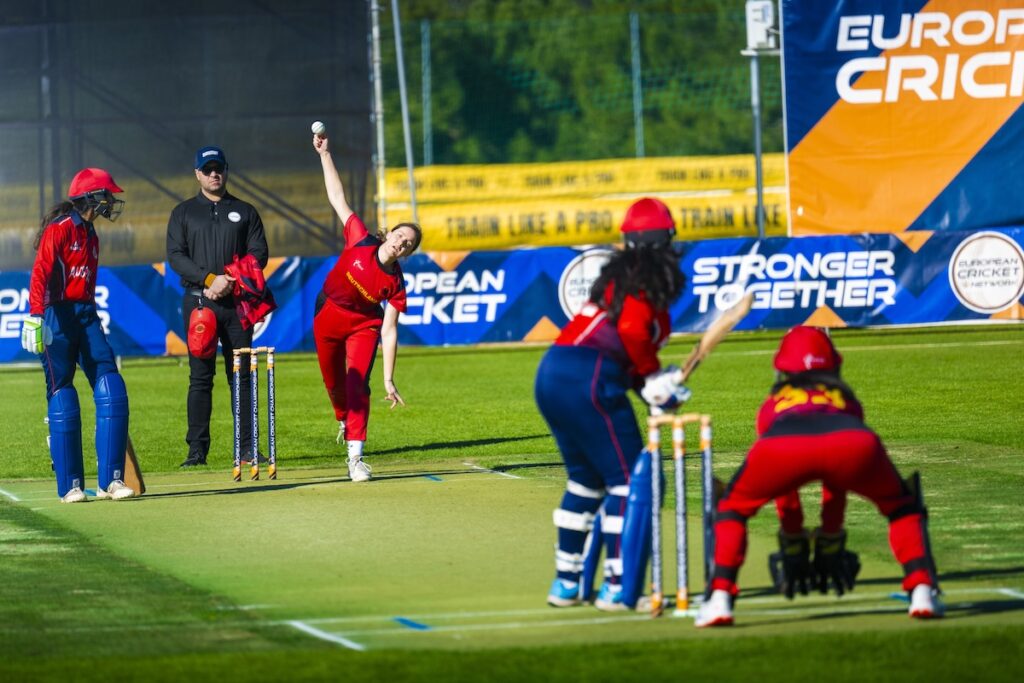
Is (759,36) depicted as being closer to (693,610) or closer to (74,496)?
(74,496)

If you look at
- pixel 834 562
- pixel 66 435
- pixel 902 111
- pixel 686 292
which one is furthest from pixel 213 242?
pixel 902 111

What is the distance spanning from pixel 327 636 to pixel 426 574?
5.19ft

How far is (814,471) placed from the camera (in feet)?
24.5

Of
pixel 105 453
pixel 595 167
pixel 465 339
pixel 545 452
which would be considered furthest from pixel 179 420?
pixel 595 167

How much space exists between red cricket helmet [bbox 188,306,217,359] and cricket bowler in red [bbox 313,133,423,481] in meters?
1.28

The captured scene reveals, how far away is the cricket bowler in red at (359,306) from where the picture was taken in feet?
42.8

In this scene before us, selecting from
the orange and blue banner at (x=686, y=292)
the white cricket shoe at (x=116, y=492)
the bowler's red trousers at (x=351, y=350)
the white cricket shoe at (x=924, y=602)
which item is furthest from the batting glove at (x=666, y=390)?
the orange and blue banner at (x=686, y=292)

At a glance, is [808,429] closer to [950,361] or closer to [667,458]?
[667,458]

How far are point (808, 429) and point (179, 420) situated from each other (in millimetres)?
12384

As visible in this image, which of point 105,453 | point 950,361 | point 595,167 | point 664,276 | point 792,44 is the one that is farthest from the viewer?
point 595,167

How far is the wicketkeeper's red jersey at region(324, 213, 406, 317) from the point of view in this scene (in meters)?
13.1

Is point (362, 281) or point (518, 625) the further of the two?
point (362, 281)

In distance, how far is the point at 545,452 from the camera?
1514cm

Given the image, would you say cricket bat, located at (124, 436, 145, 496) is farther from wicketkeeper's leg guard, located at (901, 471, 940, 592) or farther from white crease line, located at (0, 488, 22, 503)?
wicketkeeper's leg guard, located at (901, 471, 940, 592)
